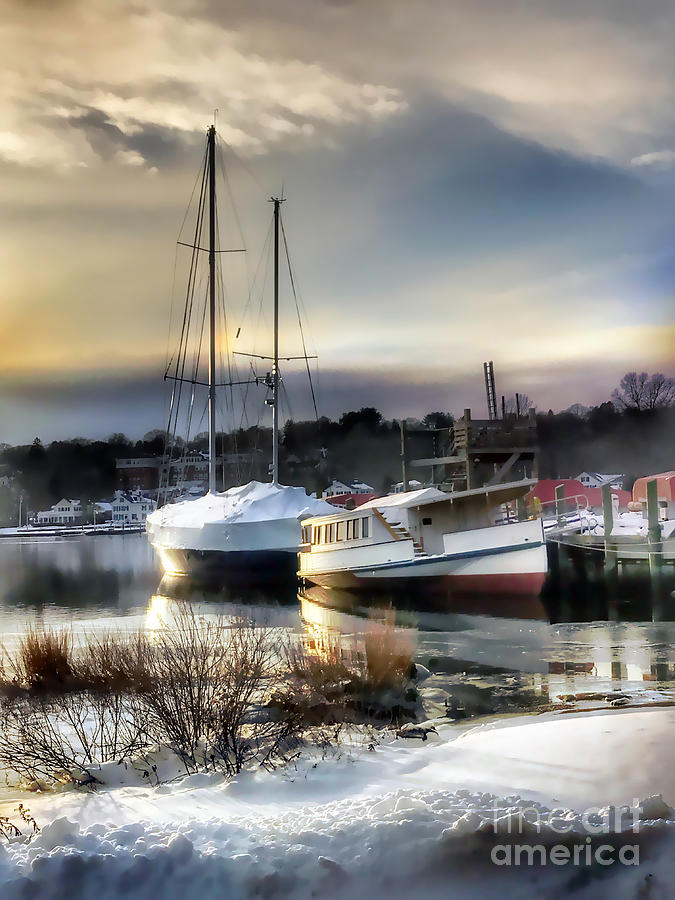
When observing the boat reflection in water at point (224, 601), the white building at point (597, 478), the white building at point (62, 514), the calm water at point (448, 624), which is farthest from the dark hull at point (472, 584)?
the white building at point (62, 514)

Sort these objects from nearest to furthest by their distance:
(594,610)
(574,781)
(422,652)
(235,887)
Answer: (235,887) < (574,781) < (422,652) < (594,610)

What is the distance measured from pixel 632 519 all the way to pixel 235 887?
33.9 metres

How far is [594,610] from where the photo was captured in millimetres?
22094

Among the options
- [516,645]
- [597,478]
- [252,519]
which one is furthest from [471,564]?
[597,478]

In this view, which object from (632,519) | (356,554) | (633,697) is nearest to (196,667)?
(633,697)

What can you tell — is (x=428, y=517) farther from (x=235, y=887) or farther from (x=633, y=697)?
(x=235, y=887)

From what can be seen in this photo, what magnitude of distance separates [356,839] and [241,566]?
29501 millimetres

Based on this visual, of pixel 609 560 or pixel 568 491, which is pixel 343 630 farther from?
pixel 568 491

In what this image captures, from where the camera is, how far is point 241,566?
1359 inches

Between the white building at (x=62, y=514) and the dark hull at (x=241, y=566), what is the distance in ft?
322

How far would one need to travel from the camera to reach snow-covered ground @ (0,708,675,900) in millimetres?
5094

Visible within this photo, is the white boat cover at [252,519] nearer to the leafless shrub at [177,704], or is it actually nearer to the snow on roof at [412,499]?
the snow on roof at [412,499]

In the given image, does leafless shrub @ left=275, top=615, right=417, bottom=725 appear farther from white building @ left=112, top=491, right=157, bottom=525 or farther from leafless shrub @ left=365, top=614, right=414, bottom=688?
white building @ left=112, top=491, right=157, bottom=525

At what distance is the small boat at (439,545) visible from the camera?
24484 millimetres
